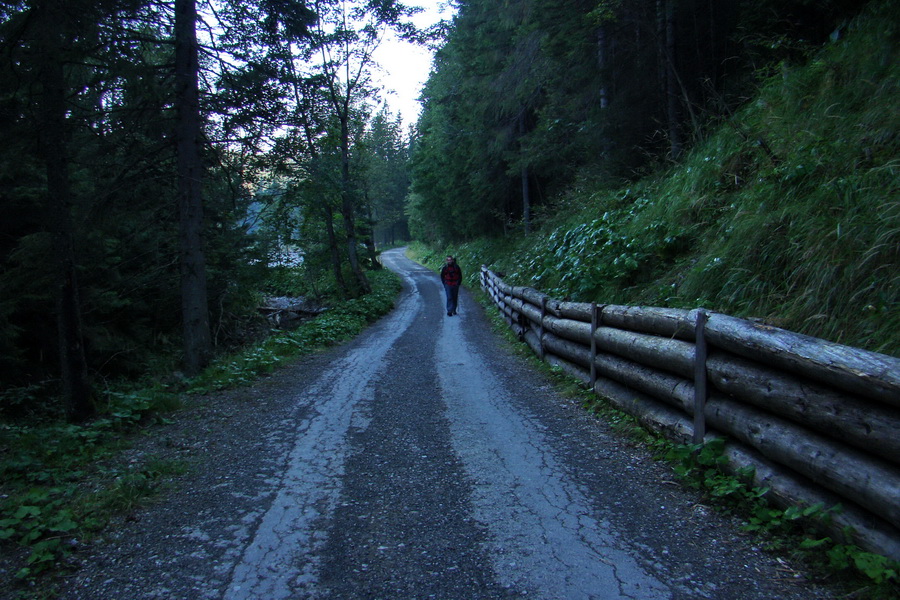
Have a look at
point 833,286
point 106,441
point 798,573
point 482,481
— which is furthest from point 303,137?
point 798,573

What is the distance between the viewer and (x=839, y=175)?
5309mm

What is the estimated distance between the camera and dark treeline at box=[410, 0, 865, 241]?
8.95 m

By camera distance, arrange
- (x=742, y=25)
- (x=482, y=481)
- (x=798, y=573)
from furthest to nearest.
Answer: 1. (x=742, y=25)
2. (x=482, y=481)
3. (x=798, y=573)

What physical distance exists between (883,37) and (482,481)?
6971 mm

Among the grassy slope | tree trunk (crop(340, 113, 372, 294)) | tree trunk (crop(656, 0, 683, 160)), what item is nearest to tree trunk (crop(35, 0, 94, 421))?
the grassy slope

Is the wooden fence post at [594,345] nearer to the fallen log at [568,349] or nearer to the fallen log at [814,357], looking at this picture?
the fallen log at [568,349]

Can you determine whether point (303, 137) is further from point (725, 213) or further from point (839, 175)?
point (839, 175)

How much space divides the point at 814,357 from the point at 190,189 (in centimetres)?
891

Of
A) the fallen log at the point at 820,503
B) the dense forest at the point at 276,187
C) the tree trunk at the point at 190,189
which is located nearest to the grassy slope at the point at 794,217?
the dense forest at the point at 276,187

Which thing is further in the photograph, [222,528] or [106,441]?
[106,441]

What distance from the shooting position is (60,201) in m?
5.87

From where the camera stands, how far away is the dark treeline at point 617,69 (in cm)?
895

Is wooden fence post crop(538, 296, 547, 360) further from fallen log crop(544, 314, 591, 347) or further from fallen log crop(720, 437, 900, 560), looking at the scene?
fallen log crop(720, 437, 900, 560)

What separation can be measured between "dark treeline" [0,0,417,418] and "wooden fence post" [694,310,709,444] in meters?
6.64
